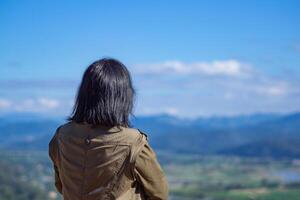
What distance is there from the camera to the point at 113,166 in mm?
1905

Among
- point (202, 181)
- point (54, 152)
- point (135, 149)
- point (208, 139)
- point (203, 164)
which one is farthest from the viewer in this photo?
point (208, 139)

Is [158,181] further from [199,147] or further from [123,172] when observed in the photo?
[199,147]

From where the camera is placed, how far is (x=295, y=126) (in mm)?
181375

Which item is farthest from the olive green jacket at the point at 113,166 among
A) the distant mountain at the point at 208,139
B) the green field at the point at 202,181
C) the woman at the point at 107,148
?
the distant mountain at the point at 208,139

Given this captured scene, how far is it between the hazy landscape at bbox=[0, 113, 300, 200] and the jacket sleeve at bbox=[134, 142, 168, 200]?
28 cm

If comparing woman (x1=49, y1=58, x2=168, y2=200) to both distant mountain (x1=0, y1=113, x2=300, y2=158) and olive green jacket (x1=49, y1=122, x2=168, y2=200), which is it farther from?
distant mountain (x1=0, y1=113, x2=300, y2=158)

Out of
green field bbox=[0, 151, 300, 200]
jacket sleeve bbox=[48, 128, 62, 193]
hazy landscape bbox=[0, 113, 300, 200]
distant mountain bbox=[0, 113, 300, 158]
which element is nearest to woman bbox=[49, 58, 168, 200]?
jacket sleeve bbox=[48, 128, 62, 193]

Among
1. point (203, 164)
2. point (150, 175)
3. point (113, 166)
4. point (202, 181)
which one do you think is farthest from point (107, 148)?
point (203, 164)

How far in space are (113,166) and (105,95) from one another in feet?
0.80

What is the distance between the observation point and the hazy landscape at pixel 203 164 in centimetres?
4272

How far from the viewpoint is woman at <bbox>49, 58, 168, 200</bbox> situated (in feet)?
6.24

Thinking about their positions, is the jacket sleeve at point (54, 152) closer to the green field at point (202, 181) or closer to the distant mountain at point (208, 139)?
the green field at point (202, 181)

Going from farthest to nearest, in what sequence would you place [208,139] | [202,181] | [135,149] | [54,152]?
[208,139] → [202,181] → [54,152] → [135,149]

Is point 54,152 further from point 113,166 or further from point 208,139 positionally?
point 208,139
